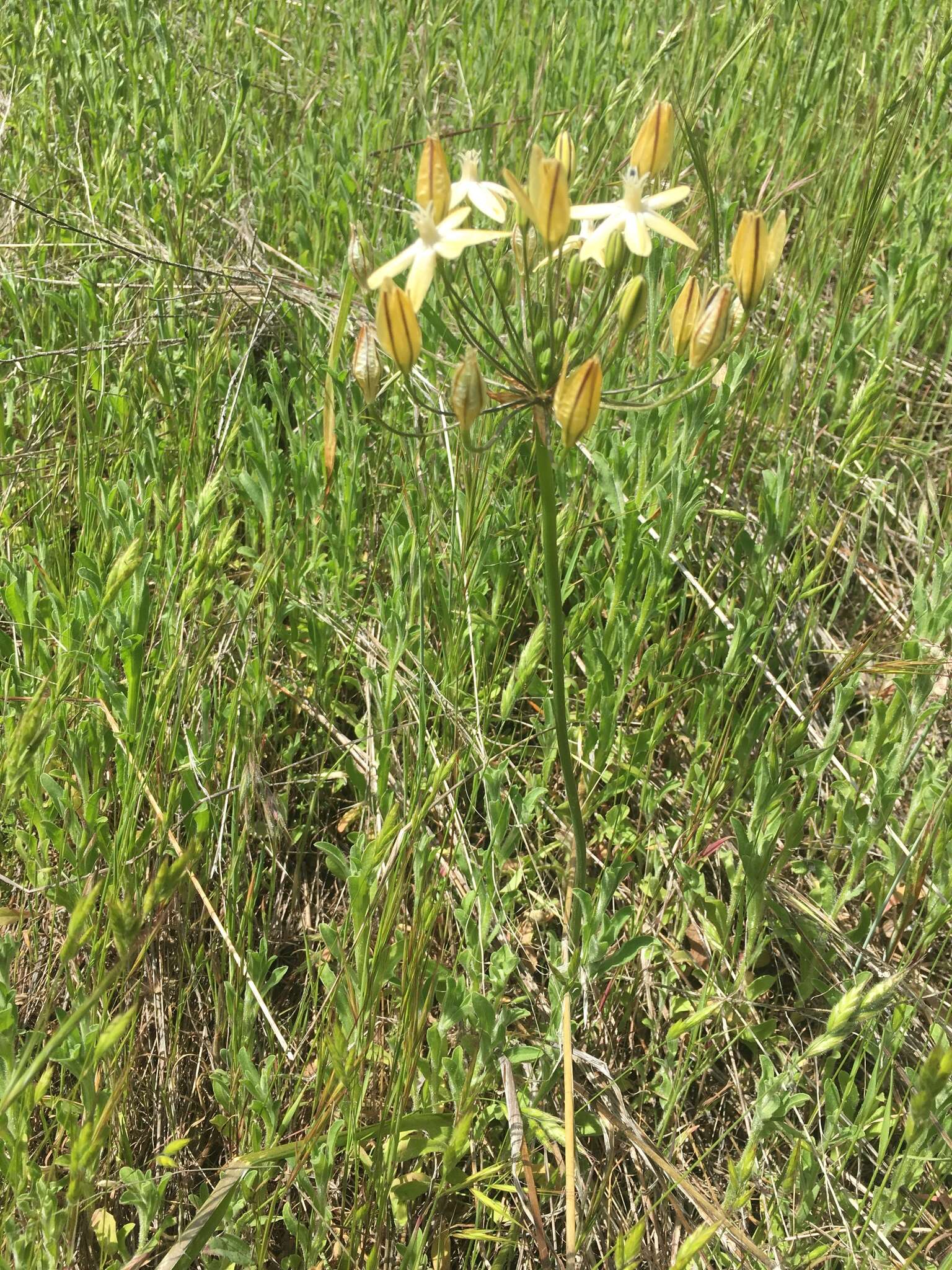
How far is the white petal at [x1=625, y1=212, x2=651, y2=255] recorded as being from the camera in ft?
4.32

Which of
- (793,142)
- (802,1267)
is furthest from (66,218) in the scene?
(802,1267)

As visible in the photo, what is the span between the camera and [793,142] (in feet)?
10.7

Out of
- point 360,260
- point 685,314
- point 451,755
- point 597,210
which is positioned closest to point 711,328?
point 685,314

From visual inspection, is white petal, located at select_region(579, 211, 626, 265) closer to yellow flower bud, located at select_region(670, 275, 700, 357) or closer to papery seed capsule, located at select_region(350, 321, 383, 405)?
yellow flower bud, located at select_region(670, 275, 700, 357)

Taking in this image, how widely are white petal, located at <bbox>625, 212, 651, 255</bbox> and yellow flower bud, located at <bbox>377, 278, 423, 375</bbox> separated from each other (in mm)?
306

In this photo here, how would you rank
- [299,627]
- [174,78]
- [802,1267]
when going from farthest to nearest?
1. [174,78]
2. [299,627]
3. [802,1267]

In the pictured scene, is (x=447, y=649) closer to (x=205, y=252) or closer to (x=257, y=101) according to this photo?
(x=205, y=252)

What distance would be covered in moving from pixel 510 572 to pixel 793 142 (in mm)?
1918

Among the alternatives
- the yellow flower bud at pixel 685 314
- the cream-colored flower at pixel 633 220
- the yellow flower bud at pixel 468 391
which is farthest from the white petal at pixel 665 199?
the yellow flower bud at pixel 468 391

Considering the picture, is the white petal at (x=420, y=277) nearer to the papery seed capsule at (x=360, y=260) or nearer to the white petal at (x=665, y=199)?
the papery seed capsule at (x=360, y=260)

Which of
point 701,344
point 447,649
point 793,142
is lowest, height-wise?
point 447,649

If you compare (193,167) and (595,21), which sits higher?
(595,21)

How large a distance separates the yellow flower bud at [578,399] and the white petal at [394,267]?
251 mm

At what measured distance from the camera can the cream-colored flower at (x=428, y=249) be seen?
1.26m
